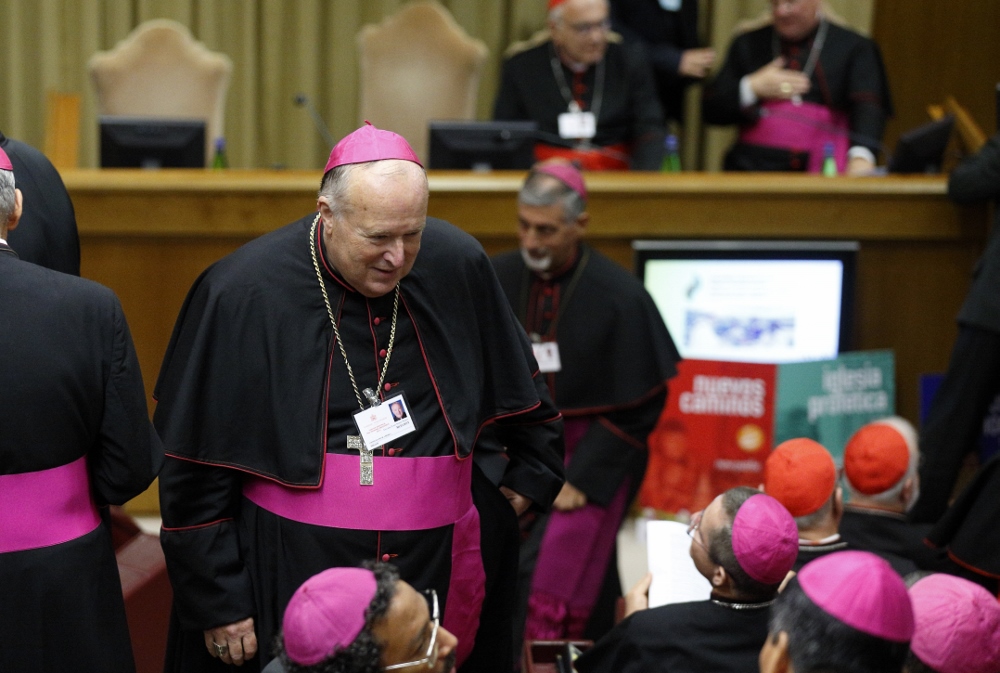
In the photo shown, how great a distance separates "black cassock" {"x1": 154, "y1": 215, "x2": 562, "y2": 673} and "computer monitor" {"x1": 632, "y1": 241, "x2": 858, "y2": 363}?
237cm

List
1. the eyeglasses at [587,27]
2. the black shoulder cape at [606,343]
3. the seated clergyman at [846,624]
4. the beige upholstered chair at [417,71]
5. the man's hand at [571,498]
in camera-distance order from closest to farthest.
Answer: the seated clergyman at [846,624]
the man's hand at [571,498]
the black shoulder cape at [606,343]
the eyeglasses at [587,27]
the beige upholstered chair at [417,71]

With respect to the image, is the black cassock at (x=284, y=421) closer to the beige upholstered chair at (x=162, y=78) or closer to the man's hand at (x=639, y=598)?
the man's hand at (x=639, y=598)

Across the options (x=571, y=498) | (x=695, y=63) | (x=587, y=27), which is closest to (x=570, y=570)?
(x=571, y=498)

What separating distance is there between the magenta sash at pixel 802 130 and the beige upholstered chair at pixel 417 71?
1698 millimetres

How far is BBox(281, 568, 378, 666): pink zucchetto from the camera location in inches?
69.4

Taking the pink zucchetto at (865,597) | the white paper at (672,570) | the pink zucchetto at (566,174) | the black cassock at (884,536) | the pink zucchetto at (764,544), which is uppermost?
the pink zucchetto at (566,174)

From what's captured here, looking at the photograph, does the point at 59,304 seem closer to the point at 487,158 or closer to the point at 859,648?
the point at 859,648

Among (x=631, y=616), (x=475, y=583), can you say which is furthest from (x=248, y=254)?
(x=631, y=616)

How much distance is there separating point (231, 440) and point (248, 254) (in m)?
0.40

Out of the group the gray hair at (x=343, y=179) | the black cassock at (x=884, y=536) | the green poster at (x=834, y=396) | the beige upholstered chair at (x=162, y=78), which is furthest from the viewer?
the beige upholstered chair at (x=162, y=78)

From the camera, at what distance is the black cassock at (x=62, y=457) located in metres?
2.20

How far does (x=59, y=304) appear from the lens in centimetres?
222

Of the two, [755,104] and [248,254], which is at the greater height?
[755,104]

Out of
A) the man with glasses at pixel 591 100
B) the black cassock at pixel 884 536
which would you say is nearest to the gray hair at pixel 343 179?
the black cassock at pixel 884 536
